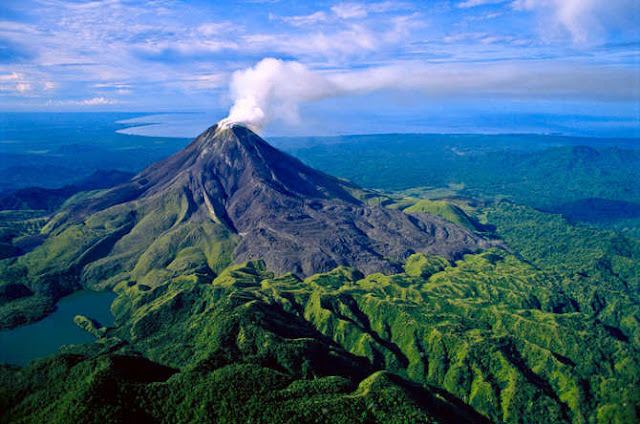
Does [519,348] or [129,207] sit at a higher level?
[129,207]

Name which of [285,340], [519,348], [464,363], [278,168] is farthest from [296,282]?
[278,168]

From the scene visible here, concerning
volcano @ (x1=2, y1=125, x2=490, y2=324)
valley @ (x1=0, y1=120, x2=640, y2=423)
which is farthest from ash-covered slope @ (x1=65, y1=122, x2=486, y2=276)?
valley @ (x1=0, y1=120, x2=640, y2=423)

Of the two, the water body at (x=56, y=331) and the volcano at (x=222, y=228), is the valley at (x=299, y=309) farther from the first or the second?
the water body at (x=56, y=331)

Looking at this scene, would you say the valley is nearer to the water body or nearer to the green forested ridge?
the green forested ridge

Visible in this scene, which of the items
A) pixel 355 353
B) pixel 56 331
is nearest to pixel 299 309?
pixel 355 353

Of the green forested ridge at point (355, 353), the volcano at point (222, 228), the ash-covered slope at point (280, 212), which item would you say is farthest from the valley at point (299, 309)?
the ash-covered slope at point (280, 212)

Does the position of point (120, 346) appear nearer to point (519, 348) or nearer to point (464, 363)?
point (464, 363)
